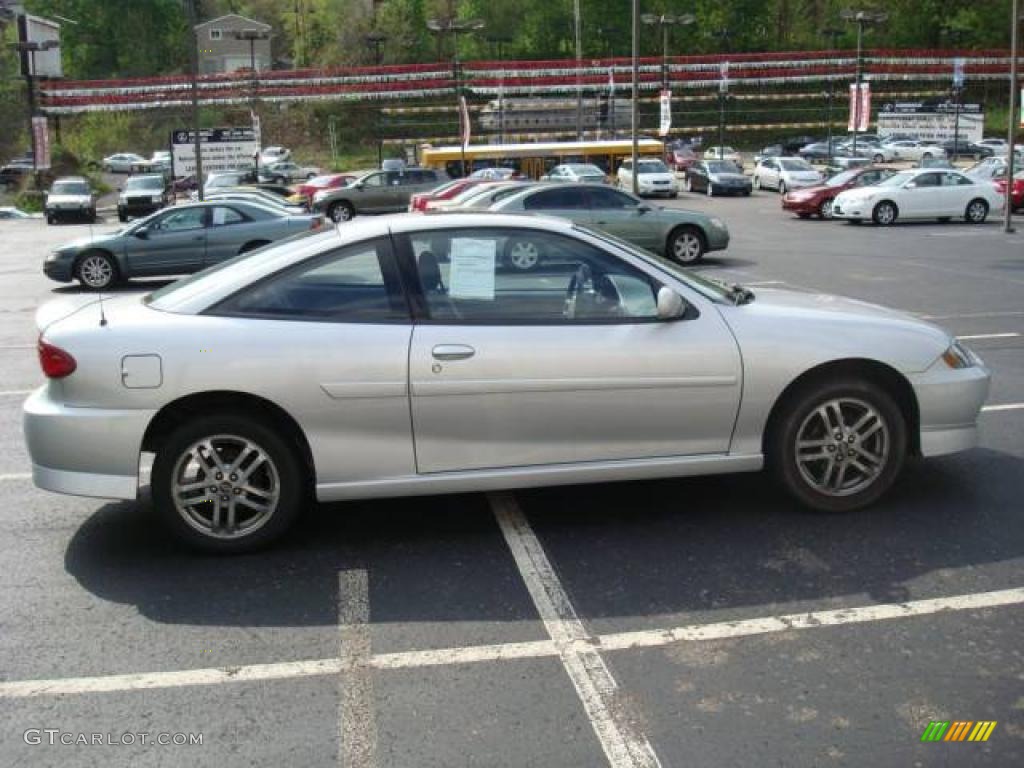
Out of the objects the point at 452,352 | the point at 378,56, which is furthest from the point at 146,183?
the point at 378,56

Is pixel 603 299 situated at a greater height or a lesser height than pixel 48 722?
greater

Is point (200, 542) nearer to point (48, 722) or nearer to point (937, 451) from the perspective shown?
point (48, 722)

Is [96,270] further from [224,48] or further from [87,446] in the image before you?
[224,48]

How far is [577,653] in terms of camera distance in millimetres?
3936

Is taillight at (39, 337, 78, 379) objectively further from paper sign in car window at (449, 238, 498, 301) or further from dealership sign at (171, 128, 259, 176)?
dealership sign at (171, 128, 259, 176)

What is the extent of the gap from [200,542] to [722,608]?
2.31 m

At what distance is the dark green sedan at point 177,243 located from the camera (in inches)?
683

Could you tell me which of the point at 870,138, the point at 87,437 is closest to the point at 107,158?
the point at 870,138

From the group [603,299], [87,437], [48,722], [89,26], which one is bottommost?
[48,722]

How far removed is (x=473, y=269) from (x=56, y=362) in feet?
6.26

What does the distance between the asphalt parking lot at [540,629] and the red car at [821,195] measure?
26700 millimetres

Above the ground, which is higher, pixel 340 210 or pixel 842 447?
pixel 842 447

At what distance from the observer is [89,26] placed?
349 ft

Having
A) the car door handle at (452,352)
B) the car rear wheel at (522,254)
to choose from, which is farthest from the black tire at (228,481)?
the car rear wheel at (522,254)
